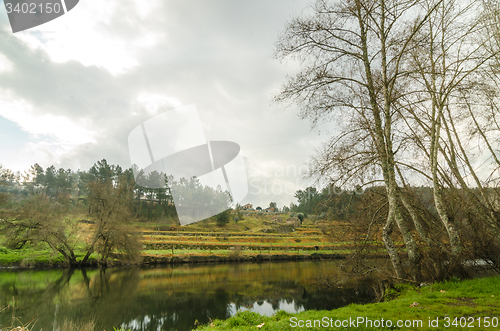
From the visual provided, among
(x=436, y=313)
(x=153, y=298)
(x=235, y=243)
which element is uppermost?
(x=436, y=313)

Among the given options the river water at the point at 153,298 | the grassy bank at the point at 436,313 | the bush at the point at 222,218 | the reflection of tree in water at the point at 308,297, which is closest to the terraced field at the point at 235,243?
the bush at the point at 222,218

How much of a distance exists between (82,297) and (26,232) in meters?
15.0

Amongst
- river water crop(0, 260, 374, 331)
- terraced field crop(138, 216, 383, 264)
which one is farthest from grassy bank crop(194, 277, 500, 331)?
terraced field crop(138, 216, 383, 264)

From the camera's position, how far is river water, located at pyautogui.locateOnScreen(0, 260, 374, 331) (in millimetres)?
10719

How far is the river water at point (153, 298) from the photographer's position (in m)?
10.7

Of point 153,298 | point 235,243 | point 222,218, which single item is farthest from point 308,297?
point 222,218

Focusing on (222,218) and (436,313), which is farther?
(222,218)

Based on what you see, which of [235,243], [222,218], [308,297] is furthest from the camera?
[222,218]

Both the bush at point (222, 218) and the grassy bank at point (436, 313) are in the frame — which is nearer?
the grassy bank at point (436, 313)

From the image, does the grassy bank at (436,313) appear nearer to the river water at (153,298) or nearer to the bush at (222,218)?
the river water at (153,298)

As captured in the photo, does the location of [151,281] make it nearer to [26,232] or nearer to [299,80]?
[26,232]

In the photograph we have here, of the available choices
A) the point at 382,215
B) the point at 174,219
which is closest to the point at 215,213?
the point at 174,219

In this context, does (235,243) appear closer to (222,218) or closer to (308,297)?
(222,218)

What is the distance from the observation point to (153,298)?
547 inches
